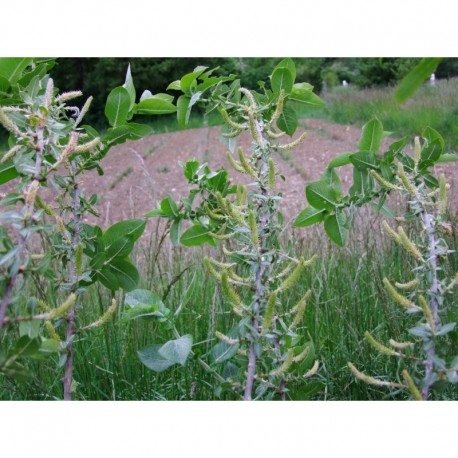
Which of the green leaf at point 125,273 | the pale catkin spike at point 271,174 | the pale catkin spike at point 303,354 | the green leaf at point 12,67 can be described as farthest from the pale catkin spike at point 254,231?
the green leaf at point 12,67

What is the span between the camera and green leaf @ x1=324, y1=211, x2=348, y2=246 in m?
1.00

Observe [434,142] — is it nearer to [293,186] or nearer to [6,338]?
[6,338]

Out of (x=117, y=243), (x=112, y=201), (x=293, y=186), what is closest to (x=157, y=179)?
(x=112, y=201)

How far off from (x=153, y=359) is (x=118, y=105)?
420 mm

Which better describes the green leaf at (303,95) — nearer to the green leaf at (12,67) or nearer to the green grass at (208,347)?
the green grass at (208,347)

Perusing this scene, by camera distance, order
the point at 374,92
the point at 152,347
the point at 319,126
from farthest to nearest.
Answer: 1. the point at 319,126
2. the point at 374,92
3. the point at 152,347

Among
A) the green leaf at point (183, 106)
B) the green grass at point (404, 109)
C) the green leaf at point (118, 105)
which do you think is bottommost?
the green leaf at point (118, 105)

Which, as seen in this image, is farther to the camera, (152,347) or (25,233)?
(152,347)

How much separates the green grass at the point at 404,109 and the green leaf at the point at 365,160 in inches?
16.0

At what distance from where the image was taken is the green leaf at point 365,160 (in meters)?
0.94

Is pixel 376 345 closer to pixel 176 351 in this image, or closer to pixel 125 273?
pixel 176 351

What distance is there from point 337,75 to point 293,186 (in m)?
0.86

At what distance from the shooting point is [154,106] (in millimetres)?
999

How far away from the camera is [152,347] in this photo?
843 millimetres
